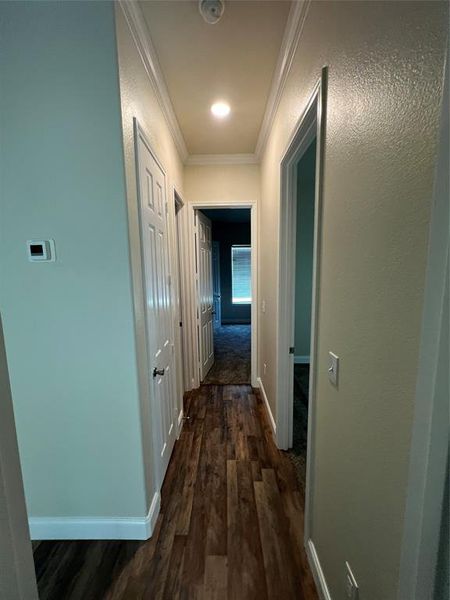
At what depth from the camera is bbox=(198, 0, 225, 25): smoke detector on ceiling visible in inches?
47.5

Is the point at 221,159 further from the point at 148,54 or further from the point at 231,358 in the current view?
the point at 231,358

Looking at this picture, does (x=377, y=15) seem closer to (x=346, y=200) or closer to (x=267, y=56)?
(x=346, y=200)

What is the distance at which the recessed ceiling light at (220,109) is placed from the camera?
2025 mm

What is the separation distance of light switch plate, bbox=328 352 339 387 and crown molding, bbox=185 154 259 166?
2597mm

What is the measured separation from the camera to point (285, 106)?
1.67 metres

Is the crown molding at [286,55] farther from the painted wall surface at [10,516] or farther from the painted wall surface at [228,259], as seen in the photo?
the painted wall surface at [228,259]

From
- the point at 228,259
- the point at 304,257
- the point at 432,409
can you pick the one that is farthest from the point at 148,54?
the point at 228,259

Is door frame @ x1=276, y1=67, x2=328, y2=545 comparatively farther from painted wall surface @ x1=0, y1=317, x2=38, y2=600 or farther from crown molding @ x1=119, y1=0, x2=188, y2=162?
painted wall surface @ x1=0, y1=317, x2=38, y2=600

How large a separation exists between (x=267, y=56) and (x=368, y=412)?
Answer: 1.99 meters

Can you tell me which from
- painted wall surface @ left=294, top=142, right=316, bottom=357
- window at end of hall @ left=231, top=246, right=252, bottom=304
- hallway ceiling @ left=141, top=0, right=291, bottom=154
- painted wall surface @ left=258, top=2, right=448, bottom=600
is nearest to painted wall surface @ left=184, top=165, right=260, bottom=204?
hallway ceiling @ left=141, top=0, right=291, bottom=154

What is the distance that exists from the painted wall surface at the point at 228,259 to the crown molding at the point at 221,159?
3805 mm

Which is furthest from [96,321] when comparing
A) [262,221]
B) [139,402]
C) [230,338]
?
[230,338]

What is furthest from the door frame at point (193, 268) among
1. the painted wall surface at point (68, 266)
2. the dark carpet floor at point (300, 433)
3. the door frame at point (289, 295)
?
the painted wall surface at point (68, 266)

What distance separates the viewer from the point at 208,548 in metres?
1.38
